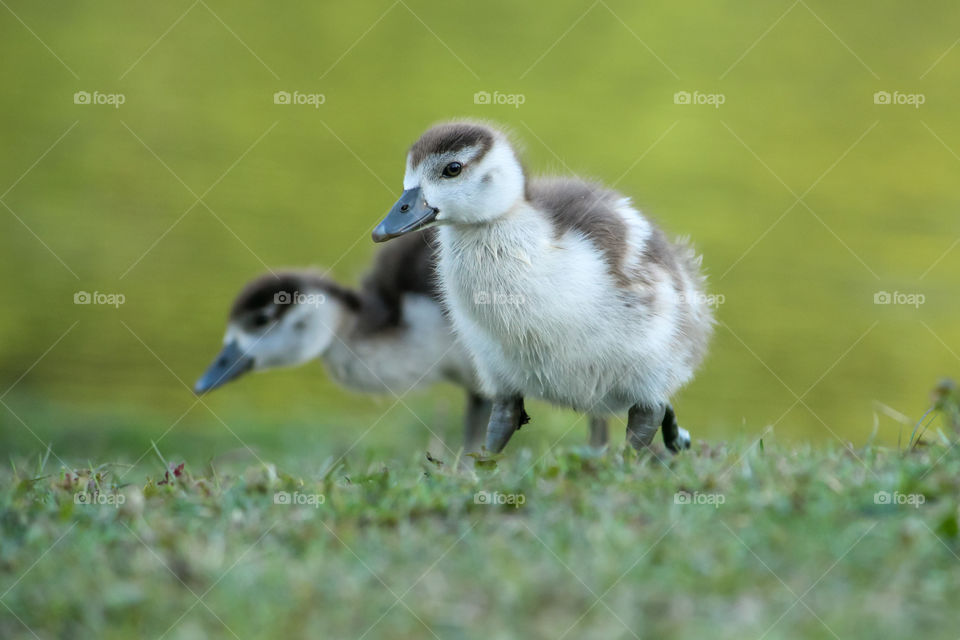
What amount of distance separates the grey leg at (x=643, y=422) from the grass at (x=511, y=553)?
740 millimetres

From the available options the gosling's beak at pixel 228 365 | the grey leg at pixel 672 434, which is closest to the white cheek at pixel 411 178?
the grey leg at pixel 672 434

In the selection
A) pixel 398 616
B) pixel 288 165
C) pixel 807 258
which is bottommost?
pixel 807 258

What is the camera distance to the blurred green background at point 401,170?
12.3m

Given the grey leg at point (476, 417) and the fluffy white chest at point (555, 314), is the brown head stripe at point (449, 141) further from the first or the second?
the grey leg at point (476, 417)

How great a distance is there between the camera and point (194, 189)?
1438 cm

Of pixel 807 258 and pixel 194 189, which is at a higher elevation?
pixel 194 189

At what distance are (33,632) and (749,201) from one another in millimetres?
13603

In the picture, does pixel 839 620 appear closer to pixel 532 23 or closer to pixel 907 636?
pixel 907 636

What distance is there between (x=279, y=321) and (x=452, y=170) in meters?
3.37

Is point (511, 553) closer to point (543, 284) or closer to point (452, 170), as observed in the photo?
point (543, 284)

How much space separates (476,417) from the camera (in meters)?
9.05

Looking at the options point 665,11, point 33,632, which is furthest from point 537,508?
point 665,11

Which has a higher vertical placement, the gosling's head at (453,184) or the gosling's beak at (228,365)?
the gosling's head at (453,184)

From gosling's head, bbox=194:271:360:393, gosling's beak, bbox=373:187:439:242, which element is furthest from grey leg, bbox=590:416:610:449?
gosling's head, bbox=194:271:360:393
